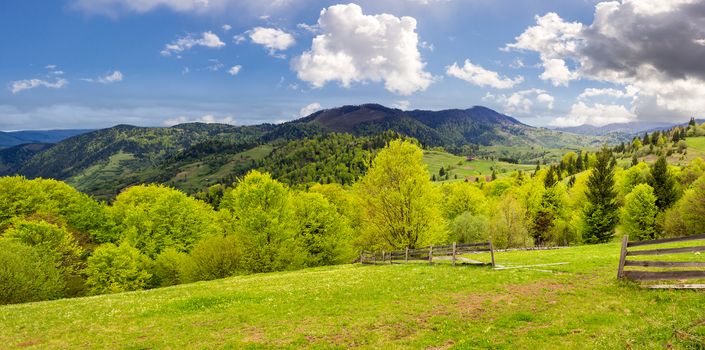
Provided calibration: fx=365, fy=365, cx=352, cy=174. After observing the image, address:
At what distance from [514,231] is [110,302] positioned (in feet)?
239

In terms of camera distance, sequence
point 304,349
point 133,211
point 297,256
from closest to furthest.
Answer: point 304,349 → point 297,256 → point 133,211

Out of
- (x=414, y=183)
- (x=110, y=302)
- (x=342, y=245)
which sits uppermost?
(x=414, y=183)

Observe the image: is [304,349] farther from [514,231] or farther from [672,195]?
[672,195]

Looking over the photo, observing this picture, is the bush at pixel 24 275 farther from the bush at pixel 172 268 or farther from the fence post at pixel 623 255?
the fence post at pixel 623 255

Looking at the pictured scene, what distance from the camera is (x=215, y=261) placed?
55.7 m

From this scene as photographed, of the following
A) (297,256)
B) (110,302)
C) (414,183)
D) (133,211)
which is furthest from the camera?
(133,211)

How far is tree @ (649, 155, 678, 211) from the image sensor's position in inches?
3066

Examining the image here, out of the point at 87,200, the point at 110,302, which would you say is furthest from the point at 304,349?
the point at 87,200

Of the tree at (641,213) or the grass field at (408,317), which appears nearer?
the grass field at (408,317)

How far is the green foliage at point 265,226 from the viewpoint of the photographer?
5528 centimetres

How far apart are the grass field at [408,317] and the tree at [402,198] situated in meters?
17.4

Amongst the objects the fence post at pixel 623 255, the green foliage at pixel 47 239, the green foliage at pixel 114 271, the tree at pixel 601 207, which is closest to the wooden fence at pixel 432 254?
the fence post at pixel 623 255

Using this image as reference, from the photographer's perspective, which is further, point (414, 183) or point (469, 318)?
point (414, 183)

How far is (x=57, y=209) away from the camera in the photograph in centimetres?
6694
